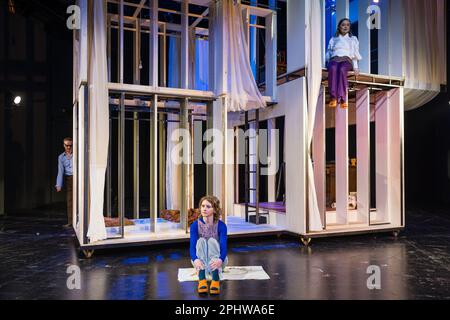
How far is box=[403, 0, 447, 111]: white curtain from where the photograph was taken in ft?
20.3

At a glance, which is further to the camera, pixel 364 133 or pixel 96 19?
pixel 364 133

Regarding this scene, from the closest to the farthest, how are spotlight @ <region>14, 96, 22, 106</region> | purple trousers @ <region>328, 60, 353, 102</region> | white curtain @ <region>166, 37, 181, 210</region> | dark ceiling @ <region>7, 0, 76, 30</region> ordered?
purple trousers @ <region>328, 60, 353, 102</region> < white curtain @ <region>166, 37, 181, 210</region> < dark ceiling @ <region>7, 0, 76, 30</region> < spotlight @ <region>14, 96, 22, 106</region>

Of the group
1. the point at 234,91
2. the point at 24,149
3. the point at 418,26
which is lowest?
the point at 24,149

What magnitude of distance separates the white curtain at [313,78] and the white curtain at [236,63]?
0.71 meters

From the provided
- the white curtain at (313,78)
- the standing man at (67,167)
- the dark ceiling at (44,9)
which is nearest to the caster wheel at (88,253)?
the standing man at (67,167)

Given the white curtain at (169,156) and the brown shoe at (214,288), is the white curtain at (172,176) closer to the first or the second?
the white curtain at (169,156)

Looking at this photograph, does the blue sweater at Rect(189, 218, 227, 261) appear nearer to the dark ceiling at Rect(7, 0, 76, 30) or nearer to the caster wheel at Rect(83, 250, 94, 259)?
the caster wheel at Rect(83, 250, 94, 259)

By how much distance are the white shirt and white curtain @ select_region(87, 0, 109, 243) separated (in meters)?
3.03

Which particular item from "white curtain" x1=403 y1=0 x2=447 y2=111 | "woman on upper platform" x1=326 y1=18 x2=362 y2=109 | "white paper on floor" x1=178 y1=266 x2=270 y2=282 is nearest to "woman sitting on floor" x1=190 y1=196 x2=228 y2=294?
"white paper on floor" x1=178 y1=266 x2=270 y2=282
